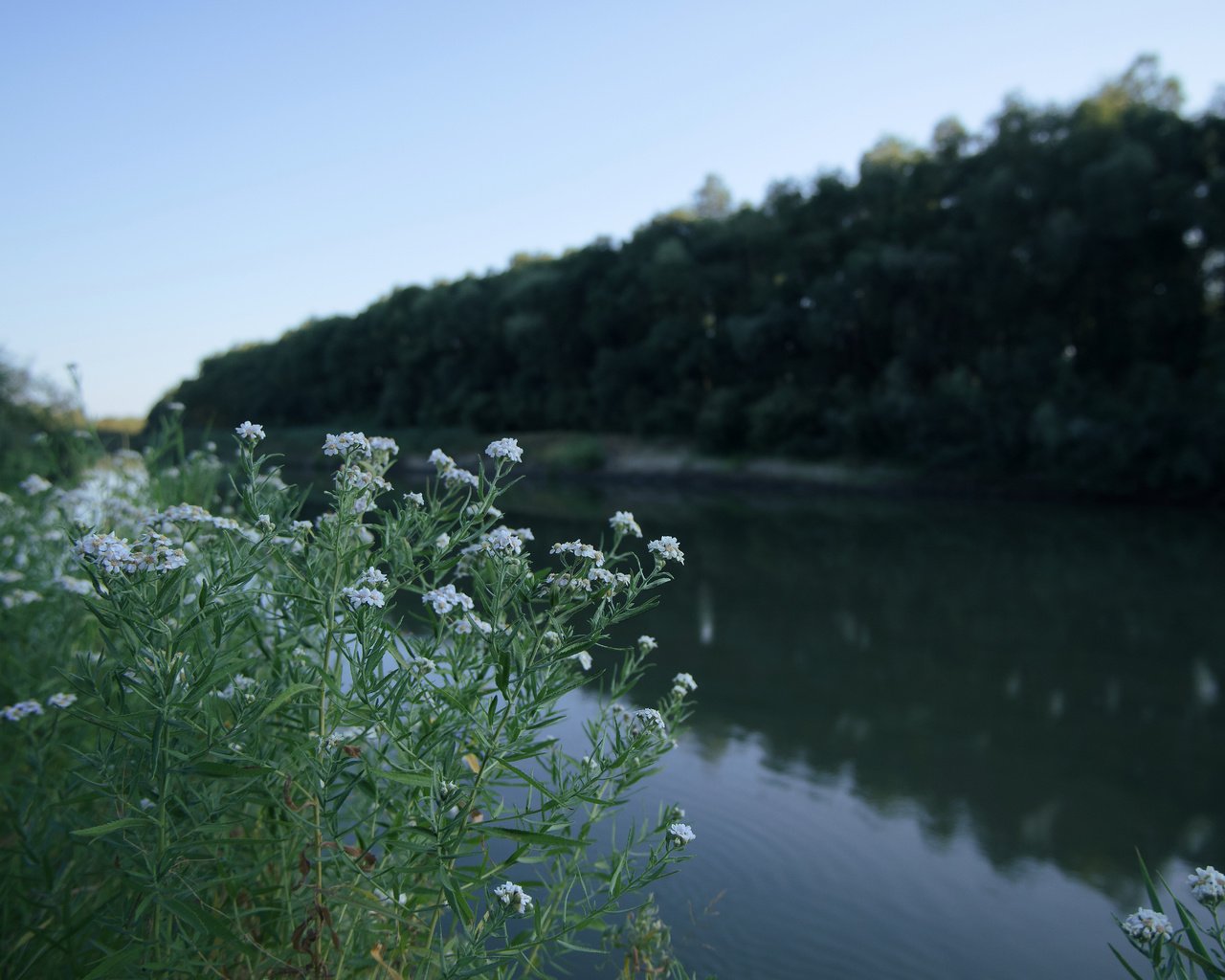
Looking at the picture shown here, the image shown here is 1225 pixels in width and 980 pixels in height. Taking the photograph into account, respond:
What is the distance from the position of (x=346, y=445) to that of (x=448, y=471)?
35cm

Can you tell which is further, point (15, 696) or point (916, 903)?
point (916, 903)

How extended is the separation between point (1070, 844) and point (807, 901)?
6.81ft

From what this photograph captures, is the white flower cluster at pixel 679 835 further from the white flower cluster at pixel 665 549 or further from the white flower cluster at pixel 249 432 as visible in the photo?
the white flower cluster at pixel 249 432

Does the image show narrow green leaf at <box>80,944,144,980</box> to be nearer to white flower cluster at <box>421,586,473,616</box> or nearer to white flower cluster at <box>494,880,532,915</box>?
white flower cluster at <box>494,880,532,915</box>

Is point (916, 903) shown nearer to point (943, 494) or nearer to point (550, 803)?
Answer: point (550, 803)

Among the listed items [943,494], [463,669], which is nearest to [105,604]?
[463,669]

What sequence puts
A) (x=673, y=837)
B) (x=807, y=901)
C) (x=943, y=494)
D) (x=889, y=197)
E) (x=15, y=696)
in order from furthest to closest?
(x=889, y=197) → (x=943, y=494) → (x=807, y=901) → (x=15, y=696) → (x=673, y=837)

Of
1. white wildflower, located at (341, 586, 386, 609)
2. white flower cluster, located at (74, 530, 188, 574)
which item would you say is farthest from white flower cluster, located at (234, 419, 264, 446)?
white wildflower, located at (341, 586, 386, 609)

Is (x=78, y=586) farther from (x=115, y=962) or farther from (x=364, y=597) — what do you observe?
(x=364, y=597)

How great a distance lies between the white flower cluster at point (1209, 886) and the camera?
189cm

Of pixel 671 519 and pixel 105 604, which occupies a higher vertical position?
pixel 105 604

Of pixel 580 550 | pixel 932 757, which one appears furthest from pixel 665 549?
pixel 932 757

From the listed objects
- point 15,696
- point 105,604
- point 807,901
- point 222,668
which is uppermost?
point 105,604

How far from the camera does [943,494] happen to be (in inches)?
1036
